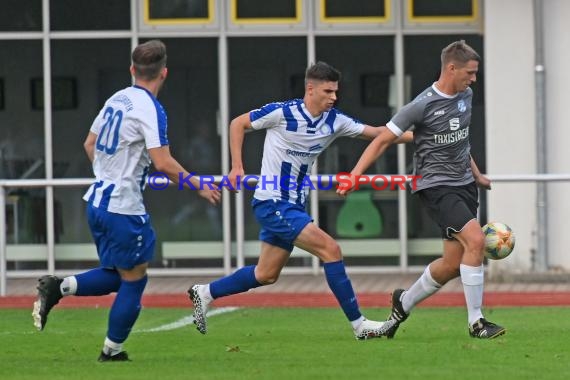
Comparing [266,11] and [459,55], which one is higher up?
[266,11]

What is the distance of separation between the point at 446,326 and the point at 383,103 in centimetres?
630

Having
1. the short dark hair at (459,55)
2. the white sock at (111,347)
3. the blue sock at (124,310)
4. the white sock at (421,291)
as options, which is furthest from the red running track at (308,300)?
the blue sock at (124,310)

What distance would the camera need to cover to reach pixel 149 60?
28.7 ft

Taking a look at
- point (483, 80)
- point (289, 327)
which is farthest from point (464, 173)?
point (483, 80)

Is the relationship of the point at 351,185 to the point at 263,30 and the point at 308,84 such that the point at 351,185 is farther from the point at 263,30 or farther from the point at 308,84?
the point at 263,30

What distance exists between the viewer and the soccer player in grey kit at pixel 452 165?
1007cm

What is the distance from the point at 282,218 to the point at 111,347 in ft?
6.00

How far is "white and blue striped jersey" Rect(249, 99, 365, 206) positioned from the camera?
10406 mm

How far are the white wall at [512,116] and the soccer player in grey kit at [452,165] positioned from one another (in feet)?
19.9

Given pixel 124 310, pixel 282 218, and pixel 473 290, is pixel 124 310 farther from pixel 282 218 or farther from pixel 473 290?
pixel 473 290

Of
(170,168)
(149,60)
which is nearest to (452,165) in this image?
(170,168)

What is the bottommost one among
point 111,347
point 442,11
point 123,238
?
point 111,347

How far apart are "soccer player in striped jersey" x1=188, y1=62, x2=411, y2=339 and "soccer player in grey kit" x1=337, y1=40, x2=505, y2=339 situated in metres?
0.32

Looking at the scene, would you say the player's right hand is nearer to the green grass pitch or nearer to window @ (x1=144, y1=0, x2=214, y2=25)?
the green grass pitch
